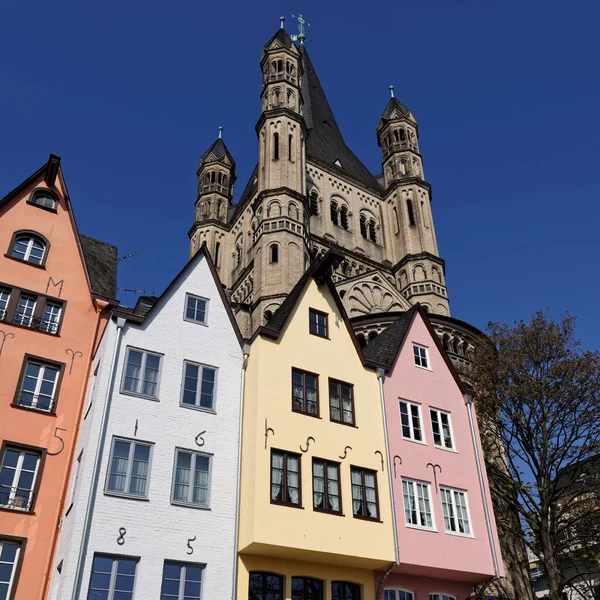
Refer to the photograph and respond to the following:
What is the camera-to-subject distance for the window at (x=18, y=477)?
16.9 m

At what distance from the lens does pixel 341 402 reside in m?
21.3

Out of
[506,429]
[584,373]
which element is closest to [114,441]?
[506,429]

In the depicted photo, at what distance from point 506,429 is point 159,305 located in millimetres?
14872

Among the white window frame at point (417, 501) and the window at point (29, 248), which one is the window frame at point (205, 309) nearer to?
the window at point (29, 248)

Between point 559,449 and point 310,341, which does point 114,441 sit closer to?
point 310,341

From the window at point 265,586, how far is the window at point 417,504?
4402mm

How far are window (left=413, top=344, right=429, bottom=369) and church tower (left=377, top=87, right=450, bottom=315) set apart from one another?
3266 centimetres

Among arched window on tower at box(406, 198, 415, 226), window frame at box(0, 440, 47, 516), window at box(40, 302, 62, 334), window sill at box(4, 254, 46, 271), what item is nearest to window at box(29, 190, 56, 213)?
window sill at box(4, 254, 46, 271)

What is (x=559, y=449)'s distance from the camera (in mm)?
25406

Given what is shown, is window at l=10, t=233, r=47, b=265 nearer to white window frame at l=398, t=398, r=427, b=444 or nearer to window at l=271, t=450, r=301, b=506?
window at l=271, t=450, r=301, b=506

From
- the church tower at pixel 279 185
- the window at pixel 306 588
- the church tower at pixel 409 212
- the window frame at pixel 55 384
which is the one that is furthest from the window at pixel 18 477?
the church tower at pixel 409 212

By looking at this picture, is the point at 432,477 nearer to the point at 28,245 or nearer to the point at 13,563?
the point at 13,563

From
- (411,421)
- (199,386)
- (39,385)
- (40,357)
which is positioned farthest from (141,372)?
(411,421)

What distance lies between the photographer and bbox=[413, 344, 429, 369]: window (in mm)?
24125
